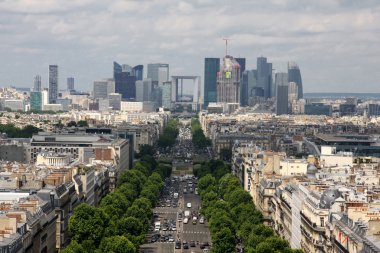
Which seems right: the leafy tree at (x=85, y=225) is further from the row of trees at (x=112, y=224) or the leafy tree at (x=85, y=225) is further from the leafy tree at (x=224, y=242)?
the leafy tree at (x=224, y=242)

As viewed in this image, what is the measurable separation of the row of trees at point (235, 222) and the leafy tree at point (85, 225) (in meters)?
9.53

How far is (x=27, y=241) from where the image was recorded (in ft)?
229

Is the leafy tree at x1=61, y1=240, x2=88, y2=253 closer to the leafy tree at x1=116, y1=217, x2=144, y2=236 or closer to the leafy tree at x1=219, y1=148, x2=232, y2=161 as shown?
the leafy tree at x1=116, y1=217, x2=144, y2=236

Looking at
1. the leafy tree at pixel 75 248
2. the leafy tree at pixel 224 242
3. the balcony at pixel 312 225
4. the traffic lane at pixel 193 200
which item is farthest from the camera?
the traffic lane at pixel 193 200

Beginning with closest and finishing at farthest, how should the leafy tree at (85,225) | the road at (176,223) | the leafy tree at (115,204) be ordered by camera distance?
the leafy tree at (85,225) → the road at (176,223) → the leafy tree at (115,204)

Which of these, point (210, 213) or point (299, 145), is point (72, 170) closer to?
point (210, 213)

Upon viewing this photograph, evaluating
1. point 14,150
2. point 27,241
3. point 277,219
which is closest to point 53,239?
point 27,241

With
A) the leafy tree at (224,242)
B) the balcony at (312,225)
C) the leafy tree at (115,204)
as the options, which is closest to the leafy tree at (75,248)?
the leafy tree at (224,242)

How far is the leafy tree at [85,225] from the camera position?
84.5 metres

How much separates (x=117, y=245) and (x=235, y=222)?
2135 cm

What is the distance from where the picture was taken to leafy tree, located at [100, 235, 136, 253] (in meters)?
79.3

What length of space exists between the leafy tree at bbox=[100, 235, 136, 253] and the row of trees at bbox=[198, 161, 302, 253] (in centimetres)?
884

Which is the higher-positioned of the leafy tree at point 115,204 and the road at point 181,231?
the leafy tree at point 115,204

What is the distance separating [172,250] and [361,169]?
2628cm
